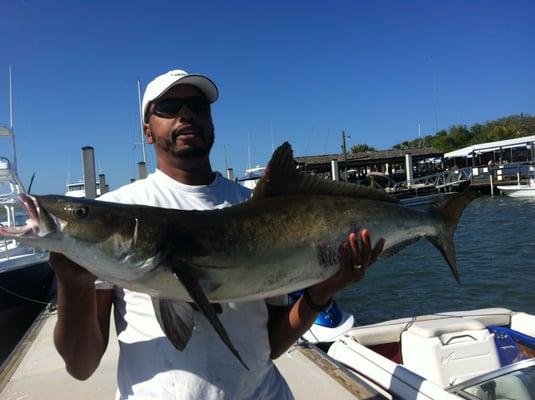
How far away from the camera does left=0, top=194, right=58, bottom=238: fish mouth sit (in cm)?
165

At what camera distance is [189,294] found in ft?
5.97

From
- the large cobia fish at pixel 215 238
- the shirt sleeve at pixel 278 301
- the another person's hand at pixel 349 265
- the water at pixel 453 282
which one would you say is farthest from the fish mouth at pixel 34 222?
the water at pixel 453 282

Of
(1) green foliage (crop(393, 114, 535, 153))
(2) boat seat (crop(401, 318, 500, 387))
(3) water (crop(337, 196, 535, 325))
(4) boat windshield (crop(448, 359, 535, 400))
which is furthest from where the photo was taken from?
(1) green foliage (crop(393, 114, 535, 153))

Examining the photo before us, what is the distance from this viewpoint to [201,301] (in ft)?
5.89

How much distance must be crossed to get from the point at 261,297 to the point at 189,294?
379 mm

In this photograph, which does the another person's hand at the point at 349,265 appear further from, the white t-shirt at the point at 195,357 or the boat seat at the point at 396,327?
the boat seat at the point at 396,327

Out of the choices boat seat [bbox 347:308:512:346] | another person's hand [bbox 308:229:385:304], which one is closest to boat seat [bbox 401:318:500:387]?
boat seat [bbox 347:308:512:346]

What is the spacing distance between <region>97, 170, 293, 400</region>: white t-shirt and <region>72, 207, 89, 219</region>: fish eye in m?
0.39

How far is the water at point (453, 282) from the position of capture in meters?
12.0

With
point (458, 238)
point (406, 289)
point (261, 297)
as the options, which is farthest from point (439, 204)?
point (458, 238)

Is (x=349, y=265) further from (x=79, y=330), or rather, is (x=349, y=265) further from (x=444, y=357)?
(x=444, y=357)

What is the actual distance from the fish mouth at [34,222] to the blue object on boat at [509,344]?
5.35 metres

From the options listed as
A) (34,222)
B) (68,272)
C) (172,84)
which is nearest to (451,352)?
(172,84)

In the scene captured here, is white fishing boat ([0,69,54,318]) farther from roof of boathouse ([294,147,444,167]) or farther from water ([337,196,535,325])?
roof of boathouse ([294,147,444,167])
